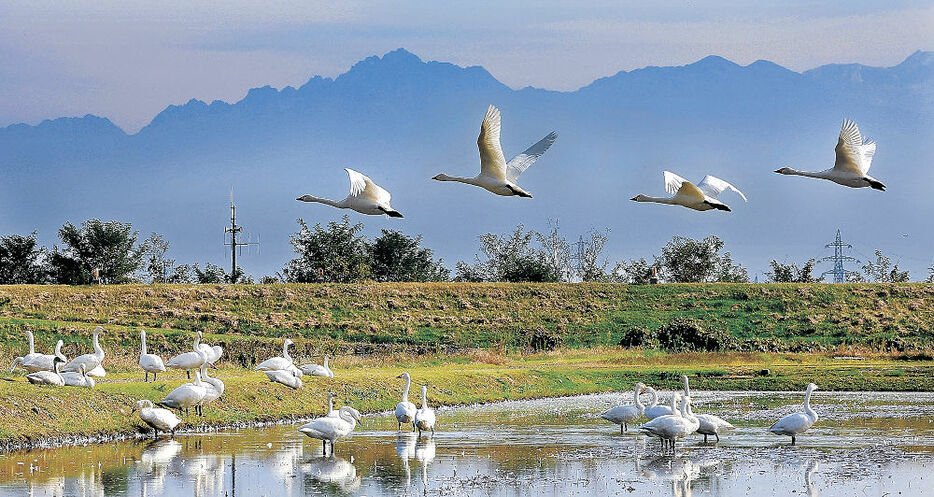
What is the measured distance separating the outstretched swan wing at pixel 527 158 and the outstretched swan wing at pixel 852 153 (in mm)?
5310

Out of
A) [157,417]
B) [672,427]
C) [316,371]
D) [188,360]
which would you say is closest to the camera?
[672,427]

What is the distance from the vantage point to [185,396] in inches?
1101

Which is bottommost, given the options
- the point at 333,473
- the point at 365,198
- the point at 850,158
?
the point at 333,473

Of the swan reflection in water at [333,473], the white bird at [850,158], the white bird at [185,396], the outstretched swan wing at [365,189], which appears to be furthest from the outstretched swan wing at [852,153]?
the white bird at [185,396]

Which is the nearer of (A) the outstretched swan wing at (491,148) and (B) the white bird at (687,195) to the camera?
(A) the outstretched swan wing at (491,148)

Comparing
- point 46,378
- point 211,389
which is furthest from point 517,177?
point 46,378

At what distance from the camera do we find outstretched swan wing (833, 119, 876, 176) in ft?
76.1

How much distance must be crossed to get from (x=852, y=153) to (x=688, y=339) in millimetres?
34274

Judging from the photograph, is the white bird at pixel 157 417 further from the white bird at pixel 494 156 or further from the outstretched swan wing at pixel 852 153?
the outstretched swan wing at pixel 852 153

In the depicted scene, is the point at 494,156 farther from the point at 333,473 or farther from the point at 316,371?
the point at 316,371

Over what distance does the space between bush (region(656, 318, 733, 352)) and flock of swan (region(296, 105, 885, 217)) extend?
1292 inches

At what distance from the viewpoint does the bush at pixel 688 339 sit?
185 ft

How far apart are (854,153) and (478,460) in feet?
28.2

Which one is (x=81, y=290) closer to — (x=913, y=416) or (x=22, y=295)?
(x=22, y=295)
